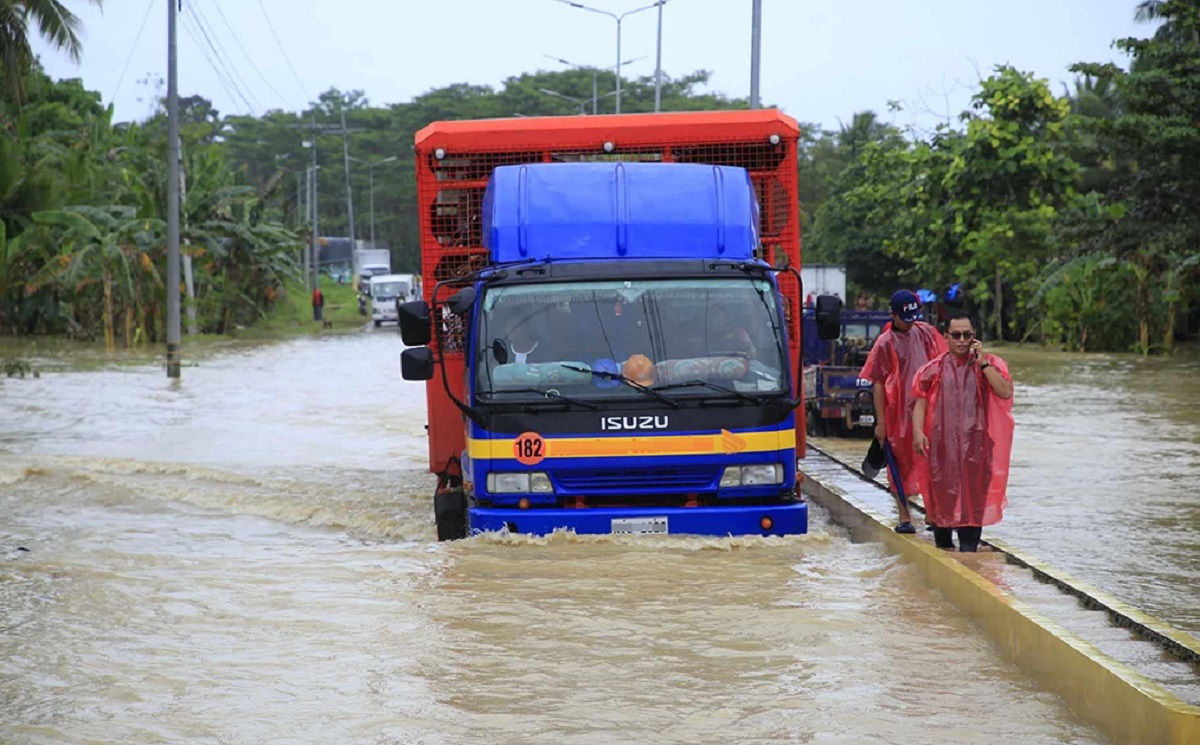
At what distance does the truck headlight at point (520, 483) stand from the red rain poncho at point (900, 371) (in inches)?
83.9

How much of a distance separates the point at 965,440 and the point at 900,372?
1320 mm

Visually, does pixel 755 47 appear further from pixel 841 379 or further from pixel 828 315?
pixel 828 315

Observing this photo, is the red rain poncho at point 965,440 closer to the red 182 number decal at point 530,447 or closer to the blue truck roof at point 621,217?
the blue truck roof at point 621,217

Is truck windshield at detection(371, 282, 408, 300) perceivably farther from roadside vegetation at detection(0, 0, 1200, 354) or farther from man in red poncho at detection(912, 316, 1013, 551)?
man in red poncho at detection(912, 316, 1013, 551)

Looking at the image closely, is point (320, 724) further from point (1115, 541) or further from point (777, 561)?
point (1115, 541)

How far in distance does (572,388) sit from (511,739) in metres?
3.91

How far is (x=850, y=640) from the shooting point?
8.41 metres

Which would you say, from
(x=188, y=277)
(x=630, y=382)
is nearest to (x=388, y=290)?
(x=188, y=277)

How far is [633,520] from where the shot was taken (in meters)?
10.4

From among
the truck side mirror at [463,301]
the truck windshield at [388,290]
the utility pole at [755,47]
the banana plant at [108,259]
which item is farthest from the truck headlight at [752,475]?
the truck windshield at [388,290]

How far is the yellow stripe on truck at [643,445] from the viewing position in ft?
33.4

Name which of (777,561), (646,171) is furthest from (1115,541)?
(646,171)

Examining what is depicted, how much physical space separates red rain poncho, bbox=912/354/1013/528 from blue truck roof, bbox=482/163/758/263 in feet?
6.37

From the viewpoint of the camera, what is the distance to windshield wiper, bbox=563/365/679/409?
10188 mm
